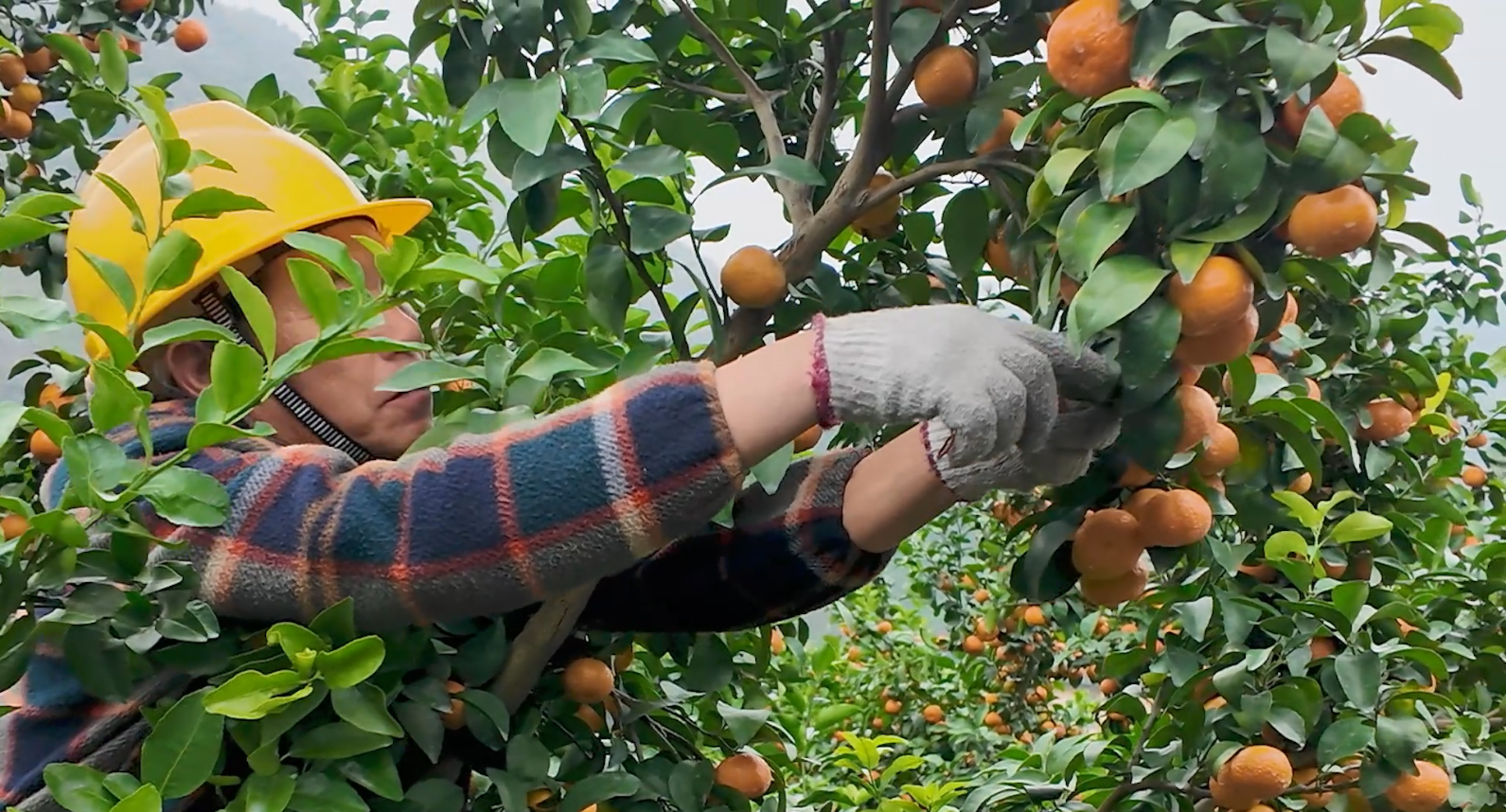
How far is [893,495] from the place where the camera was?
921 mm

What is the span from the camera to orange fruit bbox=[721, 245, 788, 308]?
89 cm

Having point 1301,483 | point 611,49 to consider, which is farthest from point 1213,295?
point 1301,483

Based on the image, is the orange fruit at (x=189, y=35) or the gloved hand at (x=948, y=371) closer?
the gloved hand at (x=948, y=371)

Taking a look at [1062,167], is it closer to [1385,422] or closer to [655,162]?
[655,162]

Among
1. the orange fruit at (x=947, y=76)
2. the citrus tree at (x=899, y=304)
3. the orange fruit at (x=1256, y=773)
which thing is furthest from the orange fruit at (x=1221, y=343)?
the orange fruit at (x=1256, y=773)

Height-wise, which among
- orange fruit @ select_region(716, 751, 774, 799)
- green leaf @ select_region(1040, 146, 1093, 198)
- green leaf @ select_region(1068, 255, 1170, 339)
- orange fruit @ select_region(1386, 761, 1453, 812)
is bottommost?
orange fruit @ select_region(1386, 761, 1453, 812)

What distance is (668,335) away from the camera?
1.12 meters

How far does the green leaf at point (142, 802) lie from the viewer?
630mm

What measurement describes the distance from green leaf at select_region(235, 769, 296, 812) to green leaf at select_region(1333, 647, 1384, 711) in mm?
791

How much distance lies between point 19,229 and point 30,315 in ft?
0.16

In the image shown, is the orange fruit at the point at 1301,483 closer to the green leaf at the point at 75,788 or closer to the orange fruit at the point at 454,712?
the orange fruit at the point at 454,712

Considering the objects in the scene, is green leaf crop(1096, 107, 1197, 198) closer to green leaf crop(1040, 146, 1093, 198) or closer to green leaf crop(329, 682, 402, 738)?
green leaf crop(1040, 146, 1093, 198)

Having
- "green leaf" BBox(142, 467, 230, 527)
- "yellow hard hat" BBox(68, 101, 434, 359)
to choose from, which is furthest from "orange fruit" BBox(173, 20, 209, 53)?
"green leaf" BBox(142, 467, 230, 527)

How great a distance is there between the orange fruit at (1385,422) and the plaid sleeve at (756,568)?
0.76m
